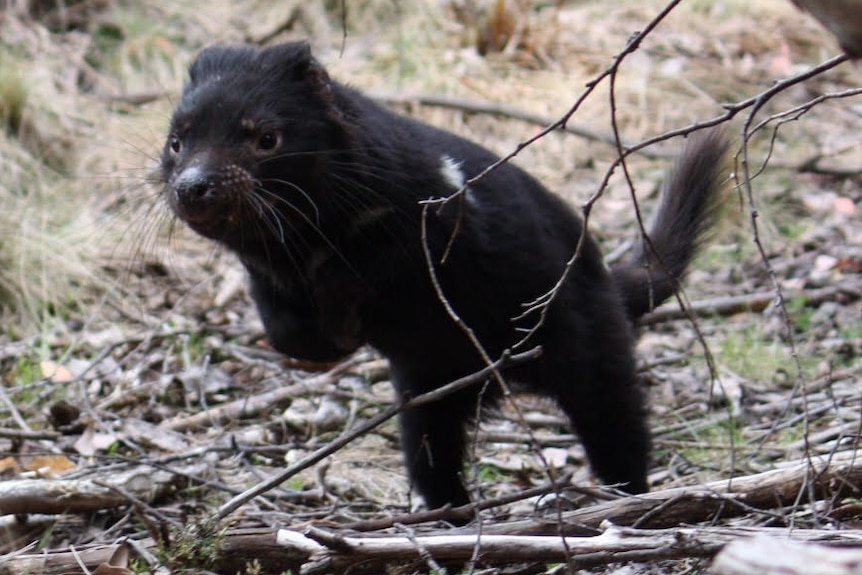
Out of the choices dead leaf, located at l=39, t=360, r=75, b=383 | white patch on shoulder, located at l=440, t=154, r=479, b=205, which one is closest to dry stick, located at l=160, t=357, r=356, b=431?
dead leaf, located at l=39, t=360, r=75, b=383

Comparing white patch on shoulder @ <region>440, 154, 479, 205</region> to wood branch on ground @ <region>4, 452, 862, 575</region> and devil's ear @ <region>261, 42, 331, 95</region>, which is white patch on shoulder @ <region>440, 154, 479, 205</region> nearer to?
devil's ear @ <region>261, 42, 331, 95</region>

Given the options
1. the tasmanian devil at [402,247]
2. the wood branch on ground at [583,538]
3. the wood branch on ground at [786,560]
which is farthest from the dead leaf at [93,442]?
the wood branch on ground at [786,560]

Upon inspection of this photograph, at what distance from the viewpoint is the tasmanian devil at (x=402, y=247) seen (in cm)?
327

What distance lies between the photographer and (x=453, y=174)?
11.7 feet

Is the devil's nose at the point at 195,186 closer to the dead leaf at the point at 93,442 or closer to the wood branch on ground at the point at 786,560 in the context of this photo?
the dead leaf at the point at 93,442

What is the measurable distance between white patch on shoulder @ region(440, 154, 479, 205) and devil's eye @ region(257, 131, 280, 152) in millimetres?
501

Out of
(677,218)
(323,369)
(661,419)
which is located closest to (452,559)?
(677,218)

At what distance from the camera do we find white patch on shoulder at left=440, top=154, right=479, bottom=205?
3.53m

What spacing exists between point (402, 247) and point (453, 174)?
31 cm

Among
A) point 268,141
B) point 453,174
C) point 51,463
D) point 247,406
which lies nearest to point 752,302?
point 247,406

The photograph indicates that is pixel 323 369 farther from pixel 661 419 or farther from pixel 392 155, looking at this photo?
pixel 392 155

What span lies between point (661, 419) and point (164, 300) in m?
2.44

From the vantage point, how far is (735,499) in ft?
9.30

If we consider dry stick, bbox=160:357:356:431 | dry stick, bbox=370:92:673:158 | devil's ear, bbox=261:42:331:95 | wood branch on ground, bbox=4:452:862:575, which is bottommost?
wood branch on ground, bbox=4:452:862:575
